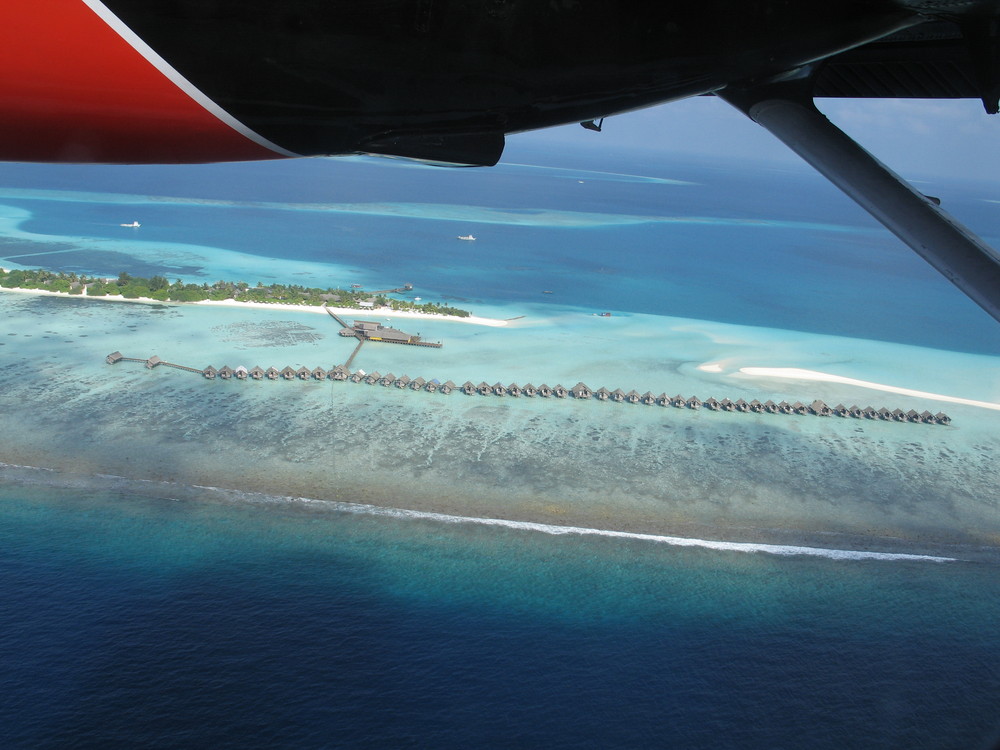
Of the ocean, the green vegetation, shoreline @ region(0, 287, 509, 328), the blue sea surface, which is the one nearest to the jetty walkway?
the ocean

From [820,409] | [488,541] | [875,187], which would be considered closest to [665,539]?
[488,541]

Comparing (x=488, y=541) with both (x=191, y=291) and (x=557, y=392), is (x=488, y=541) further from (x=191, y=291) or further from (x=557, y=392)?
(x=191, y=291)

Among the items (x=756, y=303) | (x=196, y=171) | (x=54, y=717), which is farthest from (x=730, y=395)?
(x=196, y=171)

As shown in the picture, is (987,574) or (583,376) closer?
(987,574)

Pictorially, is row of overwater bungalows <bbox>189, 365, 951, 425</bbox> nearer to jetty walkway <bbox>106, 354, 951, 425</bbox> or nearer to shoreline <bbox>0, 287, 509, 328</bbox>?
jetty walkway <bbox>106, 354, 951, 425</bbox>

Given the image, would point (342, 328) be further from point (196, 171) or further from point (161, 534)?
point (196, 171)

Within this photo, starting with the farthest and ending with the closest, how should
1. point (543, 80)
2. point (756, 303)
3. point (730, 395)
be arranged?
1. point (756, 303)
2. point (730, 395)
3. point (543, 80)
